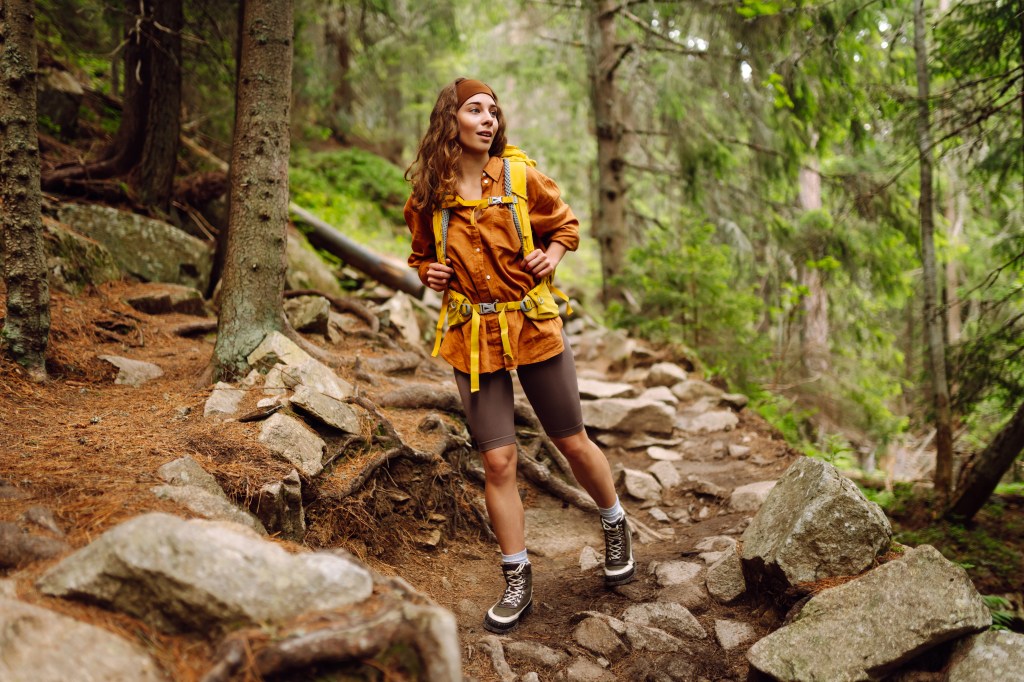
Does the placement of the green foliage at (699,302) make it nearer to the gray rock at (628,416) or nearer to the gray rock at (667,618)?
the gray rock at (628,416)

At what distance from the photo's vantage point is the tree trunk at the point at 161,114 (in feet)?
22.5

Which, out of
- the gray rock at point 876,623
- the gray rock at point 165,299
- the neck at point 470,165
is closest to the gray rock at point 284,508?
the neck at point 470,165

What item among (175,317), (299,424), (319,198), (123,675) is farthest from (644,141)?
(123,675)

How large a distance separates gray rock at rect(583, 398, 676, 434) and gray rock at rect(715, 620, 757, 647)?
10.8 ft

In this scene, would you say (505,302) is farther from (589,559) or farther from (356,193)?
(356,193)

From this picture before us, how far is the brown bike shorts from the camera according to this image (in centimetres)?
331

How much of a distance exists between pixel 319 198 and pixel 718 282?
23.7 ft

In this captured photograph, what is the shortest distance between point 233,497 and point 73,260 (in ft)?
12.9

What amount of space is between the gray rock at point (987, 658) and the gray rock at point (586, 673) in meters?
1.47

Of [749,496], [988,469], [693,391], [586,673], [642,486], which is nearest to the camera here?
[586,673]

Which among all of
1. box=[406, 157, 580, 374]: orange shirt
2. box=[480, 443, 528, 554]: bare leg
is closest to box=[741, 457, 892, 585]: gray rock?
box=[480, 443, 528, 554]: bare leg

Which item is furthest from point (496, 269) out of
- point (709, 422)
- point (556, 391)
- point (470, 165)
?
point (709, 422)

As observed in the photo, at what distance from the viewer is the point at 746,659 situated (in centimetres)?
305

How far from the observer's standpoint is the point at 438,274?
3.29m
